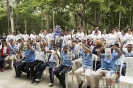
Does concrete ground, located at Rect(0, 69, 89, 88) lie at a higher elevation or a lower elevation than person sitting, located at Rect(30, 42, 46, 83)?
lower

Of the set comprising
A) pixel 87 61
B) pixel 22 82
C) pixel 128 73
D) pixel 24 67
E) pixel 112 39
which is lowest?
pixel 22 82

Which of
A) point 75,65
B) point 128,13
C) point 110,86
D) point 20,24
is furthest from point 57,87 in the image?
point 20,24

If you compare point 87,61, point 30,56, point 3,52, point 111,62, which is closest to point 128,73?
point 111,62

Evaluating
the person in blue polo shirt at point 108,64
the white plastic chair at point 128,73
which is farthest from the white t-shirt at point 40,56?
the white plastic chair at point 128,73

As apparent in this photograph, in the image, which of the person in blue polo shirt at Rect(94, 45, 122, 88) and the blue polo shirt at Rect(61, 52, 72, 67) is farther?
the blue polo shirt at Rect(61, 52, 72, 67)

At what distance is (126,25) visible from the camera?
918 inches

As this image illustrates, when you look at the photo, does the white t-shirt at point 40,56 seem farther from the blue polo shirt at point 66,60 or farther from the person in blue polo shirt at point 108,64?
the person in blue polo shirt at point 108,64

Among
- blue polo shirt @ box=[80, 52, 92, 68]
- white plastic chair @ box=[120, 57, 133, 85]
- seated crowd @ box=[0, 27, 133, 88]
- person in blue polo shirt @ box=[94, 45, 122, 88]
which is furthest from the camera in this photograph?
blue polo shirt @ box=[80, 52, 92, 68]

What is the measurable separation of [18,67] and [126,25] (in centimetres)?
1998

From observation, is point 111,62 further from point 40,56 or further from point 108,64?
point 40,56

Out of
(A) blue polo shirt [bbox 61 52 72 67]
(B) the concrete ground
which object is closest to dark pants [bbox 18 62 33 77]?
(B) the concrete ground

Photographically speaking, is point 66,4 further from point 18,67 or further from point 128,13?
point 18,67

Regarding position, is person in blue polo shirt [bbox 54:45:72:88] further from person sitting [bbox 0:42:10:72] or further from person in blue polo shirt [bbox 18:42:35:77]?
person sitting [bbox 0:42:10:72]

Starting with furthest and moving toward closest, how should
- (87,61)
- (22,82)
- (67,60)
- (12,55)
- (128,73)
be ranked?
(12,55) → (22,82) → (67,60) → (87,61) → (128,73)
